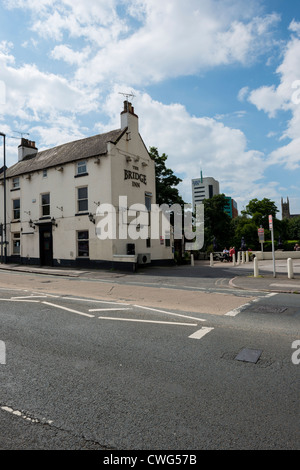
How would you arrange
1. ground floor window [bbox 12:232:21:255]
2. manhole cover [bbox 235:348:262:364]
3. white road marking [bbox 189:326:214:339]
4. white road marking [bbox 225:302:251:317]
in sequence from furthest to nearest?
ground floor window [bbox 12:232:21:255], white road marking [bbox 225:302:251:317], white road marking [bbox 189:326:214:339], manhole cover [bbox 235:348:262:364]

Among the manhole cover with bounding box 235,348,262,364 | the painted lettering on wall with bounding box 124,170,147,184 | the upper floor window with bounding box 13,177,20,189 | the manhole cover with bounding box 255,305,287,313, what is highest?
the upper floor window with bounding box 13,177,20,189

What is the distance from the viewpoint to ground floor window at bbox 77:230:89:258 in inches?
867

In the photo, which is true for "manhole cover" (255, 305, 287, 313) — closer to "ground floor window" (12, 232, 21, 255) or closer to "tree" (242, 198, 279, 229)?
"ground floor window" (12, 232, 21, 255)

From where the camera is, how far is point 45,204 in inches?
969

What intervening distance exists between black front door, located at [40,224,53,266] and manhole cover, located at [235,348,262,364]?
69.4ft

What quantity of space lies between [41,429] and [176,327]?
3896mm

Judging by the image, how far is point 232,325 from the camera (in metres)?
6.66

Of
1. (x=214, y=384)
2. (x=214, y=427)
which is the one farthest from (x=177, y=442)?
(x=214, y=384)

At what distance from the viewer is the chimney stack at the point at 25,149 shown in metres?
29.3

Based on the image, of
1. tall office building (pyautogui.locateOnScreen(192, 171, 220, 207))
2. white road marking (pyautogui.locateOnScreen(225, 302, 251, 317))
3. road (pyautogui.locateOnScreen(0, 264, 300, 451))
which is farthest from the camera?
tall office building (pyautogui.locateOnScreen(192, 171, 220, 207))

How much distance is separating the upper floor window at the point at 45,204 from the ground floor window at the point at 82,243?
4.13 m

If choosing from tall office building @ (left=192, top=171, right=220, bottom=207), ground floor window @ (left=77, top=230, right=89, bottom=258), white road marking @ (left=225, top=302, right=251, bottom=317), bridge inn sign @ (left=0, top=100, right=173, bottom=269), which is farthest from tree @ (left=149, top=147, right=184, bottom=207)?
tall office building @ (left=192, top=171, right=220, bottom=207)

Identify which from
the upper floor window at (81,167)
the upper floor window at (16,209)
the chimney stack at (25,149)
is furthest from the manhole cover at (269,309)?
the chimney stack at (25,149)

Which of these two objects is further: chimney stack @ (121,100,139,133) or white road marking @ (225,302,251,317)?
chimney stack @ (121,100,139,133)
